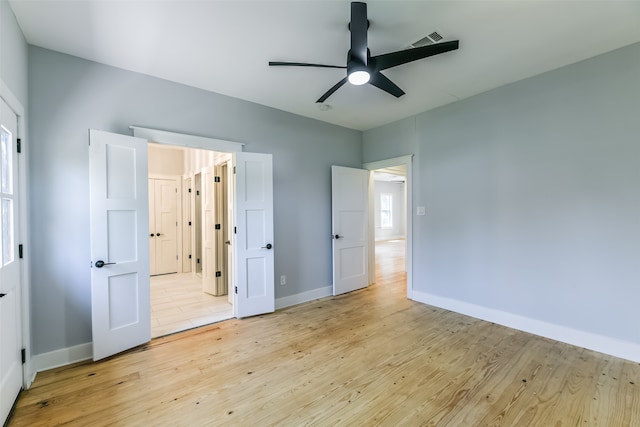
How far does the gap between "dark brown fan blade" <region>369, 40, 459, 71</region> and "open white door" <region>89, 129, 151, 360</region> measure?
2.35m

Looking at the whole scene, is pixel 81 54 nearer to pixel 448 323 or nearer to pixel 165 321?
pixel 165 321

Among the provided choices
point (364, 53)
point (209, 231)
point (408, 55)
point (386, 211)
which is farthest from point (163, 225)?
point (386, 211)

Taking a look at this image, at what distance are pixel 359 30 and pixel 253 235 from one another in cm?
251

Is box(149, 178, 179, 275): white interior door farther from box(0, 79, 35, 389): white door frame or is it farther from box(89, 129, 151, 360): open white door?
box(0, 79, 35, 389): white door frame

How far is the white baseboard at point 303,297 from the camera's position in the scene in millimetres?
3789

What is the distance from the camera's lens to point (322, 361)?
2.41 m

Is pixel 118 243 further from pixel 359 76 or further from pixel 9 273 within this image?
pixel 359 76

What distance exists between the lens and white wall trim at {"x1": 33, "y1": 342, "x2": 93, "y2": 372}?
7.57ft

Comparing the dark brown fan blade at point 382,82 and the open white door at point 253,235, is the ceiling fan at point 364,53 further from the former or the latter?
the open white door at point 253,235

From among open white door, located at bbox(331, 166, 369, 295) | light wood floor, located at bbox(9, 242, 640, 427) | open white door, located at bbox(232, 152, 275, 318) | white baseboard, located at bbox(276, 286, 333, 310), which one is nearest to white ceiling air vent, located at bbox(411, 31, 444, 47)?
open white door, located at bbox(232, 152, 275, 318)

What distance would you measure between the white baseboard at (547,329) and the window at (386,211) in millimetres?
8748

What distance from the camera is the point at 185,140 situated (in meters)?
3.03

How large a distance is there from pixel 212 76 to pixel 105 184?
1.53m

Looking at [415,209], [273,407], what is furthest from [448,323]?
[273,407]
